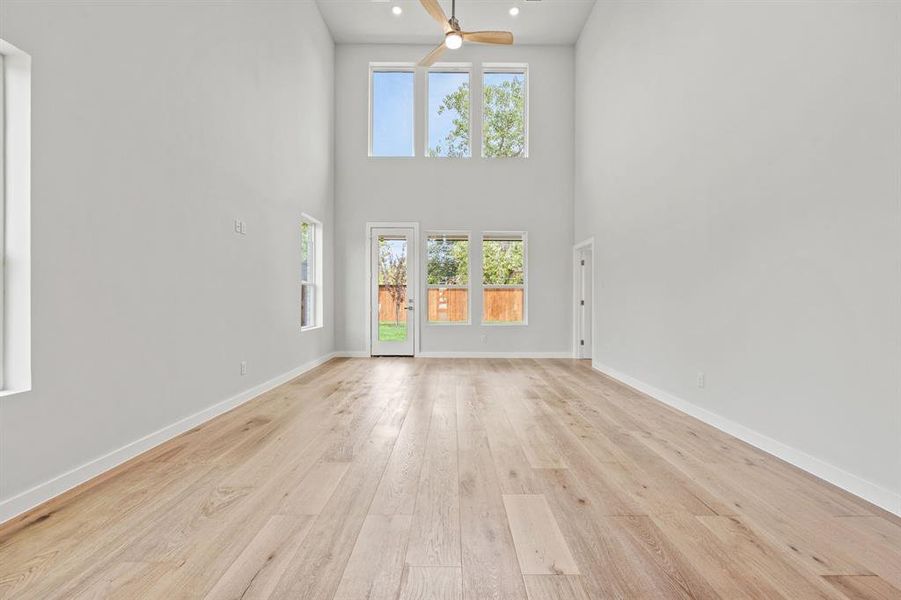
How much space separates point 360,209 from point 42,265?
527cm

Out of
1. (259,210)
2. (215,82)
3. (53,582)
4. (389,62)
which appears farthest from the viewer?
(389,62)

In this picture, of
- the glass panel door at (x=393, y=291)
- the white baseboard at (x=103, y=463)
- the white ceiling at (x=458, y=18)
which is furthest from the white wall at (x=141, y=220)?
the glass panel door at (x=393, y=291)

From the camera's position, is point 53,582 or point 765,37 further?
point 765,37

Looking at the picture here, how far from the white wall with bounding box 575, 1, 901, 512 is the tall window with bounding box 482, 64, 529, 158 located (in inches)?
105

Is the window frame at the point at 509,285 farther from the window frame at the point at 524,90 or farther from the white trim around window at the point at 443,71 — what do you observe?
the white trim around window at the point at 443,71

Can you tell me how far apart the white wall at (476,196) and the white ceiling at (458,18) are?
A: 0.73ft

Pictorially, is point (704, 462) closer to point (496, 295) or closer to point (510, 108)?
point (496, 295)

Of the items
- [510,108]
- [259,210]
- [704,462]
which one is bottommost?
[704,462]

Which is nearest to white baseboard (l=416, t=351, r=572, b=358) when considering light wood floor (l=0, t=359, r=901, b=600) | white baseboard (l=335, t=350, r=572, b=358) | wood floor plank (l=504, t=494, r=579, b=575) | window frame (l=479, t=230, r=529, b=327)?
white baseboard (l=335, t=350, r=572, b=358)

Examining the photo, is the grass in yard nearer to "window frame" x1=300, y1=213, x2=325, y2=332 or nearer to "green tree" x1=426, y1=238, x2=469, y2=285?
"green tree" x1=426, y1=238, x2=469, y2=285

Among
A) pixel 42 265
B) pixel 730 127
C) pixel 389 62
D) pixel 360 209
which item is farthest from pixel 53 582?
pixel 389 62

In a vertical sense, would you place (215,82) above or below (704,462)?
above

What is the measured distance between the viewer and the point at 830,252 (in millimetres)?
2234

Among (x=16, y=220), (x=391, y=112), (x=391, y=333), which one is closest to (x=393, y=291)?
(x=391, y=333)
